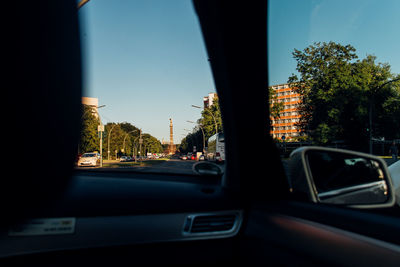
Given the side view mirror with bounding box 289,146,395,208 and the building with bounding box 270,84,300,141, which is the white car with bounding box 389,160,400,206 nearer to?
the side view mirror with bounding box 289,146,395,208

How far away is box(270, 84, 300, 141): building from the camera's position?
7.34 ft

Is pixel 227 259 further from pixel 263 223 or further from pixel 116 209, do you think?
pixel 116 209

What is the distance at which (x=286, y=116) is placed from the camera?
2516mm

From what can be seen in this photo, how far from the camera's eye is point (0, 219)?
5.26ft

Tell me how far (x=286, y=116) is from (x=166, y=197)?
1.36m

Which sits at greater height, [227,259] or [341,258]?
[341,258]

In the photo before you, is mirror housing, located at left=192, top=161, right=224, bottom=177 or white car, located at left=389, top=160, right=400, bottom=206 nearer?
white car, located at left=389, top=160, right=400, bottom=206

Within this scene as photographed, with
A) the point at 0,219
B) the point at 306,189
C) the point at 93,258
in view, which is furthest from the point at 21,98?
the point at 306,189

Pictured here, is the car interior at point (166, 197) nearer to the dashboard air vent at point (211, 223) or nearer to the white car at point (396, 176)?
the dashboard air vent at point (211, 223)

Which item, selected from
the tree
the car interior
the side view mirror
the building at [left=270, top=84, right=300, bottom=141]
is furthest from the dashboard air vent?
the tree

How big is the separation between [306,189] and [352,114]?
1118mm

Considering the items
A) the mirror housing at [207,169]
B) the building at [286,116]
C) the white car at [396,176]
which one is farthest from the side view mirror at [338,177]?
the mirror housing at [207,169]

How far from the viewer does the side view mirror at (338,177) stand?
166 centimetres

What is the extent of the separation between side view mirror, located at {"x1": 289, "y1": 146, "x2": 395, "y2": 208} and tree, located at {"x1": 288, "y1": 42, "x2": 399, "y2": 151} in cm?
44
